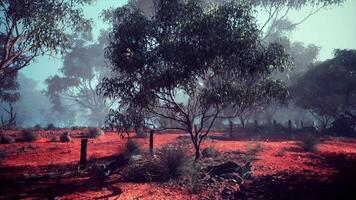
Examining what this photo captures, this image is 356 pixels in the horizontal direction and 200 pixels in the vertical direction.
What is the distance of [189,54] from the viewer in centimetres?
1145

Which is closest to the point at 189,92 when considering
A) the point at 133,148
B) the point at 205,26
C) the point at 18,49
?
the point at 205,26

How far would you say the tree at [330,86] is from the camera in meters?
32.8

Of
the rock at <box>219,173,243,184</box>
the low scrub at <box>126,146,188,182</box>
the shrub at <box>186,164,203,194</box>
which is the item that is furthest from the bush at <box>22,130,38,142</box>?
the rock at <box>219,173,243,184</box>

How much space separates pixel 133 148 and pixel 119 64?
5428 millimetres

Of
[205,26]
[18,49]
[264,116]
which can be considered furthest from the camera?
[264,116]

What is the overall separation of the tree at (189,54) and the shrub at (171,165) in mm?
2298

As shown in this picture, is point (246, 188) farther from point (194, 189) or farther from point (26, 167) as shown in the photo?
point (26, 167)

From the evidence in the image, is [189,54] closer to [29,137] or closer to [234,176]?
[234,176]

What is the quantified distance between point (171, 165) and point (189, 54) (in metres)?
4.29

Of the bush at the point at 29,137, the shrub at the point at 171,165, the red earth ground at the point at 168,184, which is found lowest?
the red earth ground at the point at 168,184

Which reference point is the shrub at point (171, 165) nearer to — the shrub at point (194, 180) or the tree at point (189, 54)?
the shrub at point (194, 180)

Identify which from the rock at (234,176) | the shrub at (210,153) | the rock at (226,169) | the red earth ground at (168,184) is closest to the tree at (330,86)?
the red earth ground at (168,184)

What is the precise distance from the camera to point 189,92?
41.7 ft

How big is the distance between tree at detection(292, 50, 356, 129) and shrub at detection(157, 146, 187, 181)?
26.5 m
